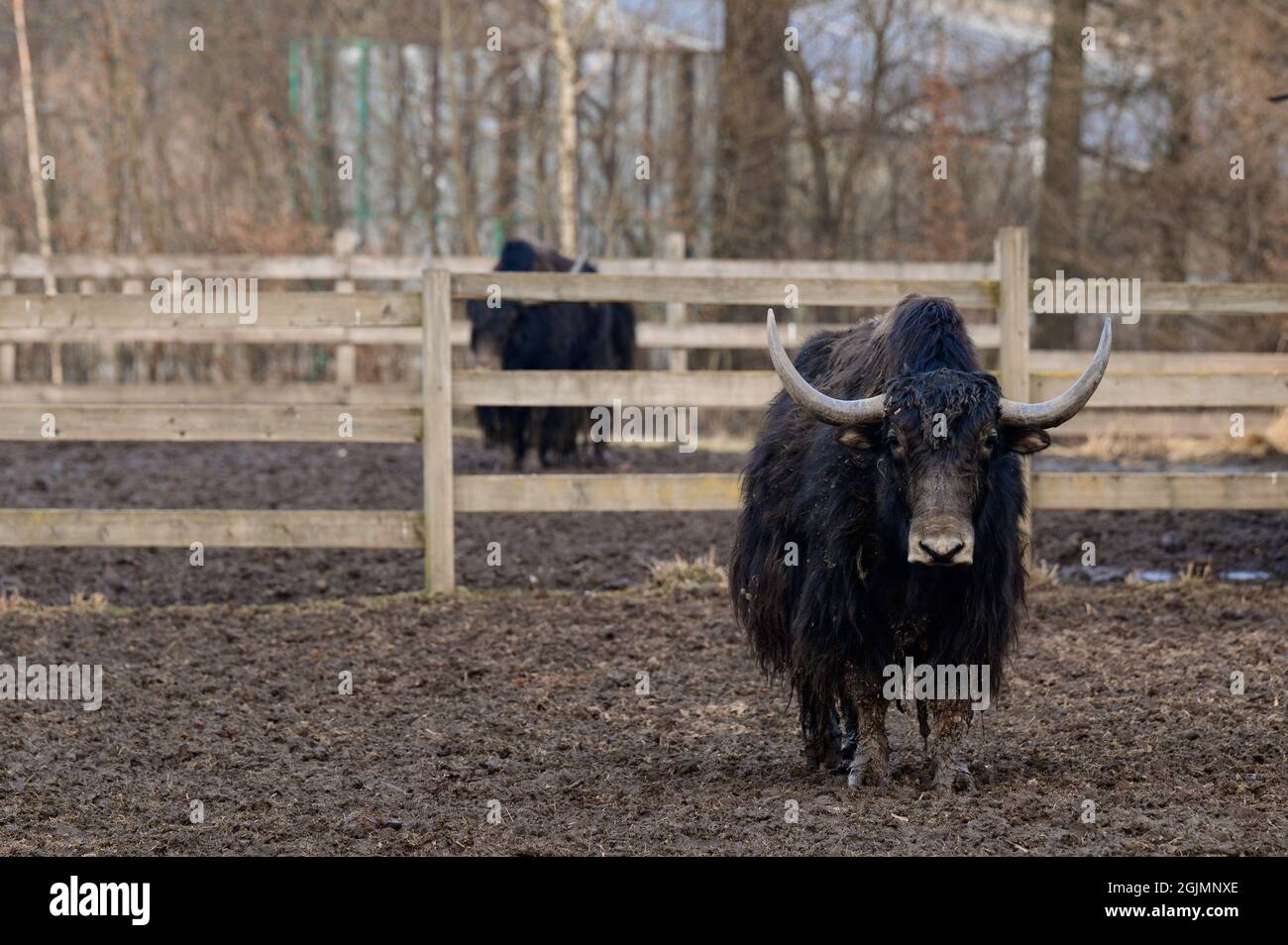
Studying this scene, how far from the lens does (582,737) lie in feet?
19.7

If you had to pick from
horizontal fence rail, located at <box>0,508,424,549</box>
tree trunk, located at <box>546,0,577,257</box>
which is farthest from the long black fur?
tree trunk, located at <box>546,0,577,257</box>

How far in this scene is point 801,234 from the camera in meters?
21.0

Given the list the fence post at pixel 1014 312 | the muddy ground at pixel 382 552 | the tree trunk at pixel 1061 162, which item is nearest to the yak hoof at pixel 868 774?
the fence post at pixel 1014 312

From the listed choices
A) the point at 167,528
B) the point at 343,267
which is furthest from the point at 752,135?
the point at 167,528

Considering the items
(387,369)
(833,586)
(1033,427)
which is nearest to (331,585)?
(833,586)

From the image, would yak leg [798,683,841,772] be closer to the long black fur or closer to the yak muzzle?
the long black fur

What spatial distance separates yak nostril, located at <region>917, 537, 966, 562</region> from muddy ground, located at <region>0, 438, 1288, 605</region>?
4117mm

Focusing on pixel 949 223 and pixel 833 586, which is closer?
pixel 833 586

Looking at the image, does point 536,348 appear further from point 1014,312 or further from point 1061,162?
point 1061,162

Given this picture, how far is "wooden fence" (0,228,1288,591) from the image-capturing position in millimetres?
8188

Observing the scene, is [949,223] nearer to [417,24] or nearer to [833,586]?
[417,24]

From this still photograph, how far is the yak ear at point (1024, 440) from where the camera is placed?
205 inches

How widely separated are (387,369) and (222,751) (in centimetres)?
1322
